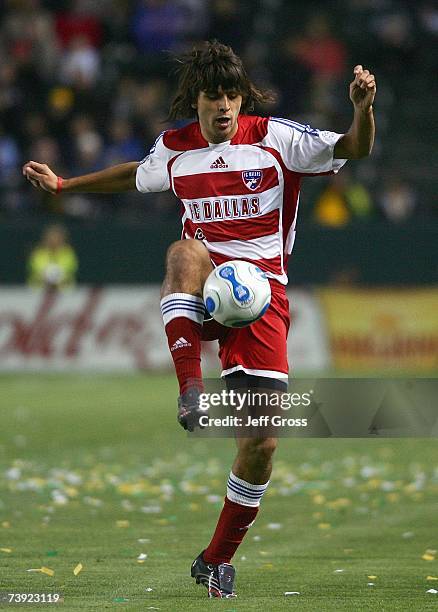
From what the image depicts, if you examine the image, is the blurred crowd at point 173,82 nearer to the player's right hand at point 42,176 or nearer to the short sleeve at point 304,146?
the player's right hand at point 42,176

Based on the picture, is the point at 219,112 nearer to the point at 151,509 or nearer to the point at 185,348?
the point at 185,348

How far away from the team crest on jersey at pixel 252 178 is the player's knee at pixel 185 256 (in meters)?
0.41

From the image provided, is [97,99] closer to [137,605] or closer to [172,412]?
[172,412]

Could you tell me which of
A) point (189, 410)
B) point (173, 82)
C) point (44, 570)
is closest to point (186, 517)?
point (44, 570)

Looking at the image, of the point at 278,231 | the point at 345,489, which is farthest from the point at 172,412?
the point at 278,231

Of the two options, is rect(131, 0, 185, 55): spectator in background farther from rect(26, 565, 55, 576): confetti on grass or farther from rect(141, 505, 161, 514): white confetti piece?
rect(26, 565, 55, 576): confetti on grass

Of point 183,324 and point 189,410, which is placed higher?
point 183,324

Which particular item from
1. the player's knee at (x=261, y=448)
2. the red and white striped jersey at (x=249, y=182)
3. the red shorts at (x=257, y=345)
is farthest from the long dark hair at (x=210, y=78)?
the player's knee at (x=261, y=448)

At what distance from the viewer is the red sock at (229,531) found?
676 centimetres

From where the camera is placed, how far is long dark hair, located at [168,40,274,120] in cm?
666

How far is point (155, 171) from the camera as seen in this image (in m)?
6.98

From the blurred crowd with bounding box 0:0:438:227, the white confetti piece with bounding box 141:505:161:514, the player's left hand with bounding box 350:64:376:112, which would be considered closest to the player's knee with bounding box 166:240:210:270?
the player's left hand with bounding box 350:64:376:112

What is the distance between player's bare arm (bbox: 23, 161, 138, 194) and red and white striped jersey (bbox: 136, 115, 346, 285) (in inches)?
14.0

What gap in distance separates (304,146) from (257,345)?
100 cm
